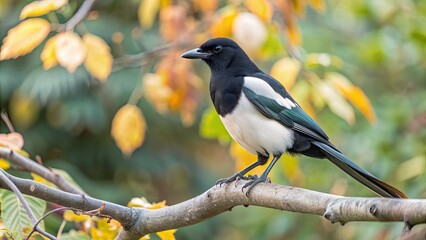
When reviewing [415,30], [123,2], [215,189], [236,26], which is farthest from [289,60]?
[123,2]

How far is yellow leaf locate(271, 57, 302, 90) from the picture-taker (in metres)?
2.76

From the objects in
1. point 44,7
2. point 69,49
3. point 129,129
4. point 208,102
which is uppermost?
point 44,7

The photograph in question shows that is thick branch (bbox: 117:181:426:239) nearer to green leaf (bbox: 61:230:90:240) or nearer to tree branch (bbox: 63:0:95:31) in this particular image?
green leaf (bbox: 61:230:90:240)

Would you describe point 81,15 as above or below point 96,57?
above

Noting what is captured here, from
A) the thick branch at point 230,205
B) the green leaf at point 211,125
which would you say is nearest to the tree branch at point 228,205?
the thick branch at point 230,205

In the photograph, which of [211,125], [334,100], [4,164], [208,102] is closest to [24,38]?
[4,164]

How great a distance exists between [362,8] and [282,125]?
1815 millimetres

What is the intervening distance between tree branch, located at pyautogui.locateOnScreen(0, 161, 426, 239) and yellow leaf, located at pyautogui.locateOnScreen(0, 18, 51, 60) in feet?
2.19

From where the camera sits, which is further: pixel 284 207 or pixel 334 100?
pixel 334 100

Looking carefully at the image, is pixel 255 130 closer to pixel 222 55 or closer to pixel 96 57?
pixel 222 55

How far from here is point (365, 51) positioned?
180 inches

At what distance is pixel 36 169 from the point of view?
245 centimetres

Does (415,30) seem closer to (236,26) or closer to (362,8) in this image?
(362,8)

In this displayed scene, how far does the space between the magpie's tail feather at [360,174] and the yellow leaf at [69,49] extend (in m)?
0.85
